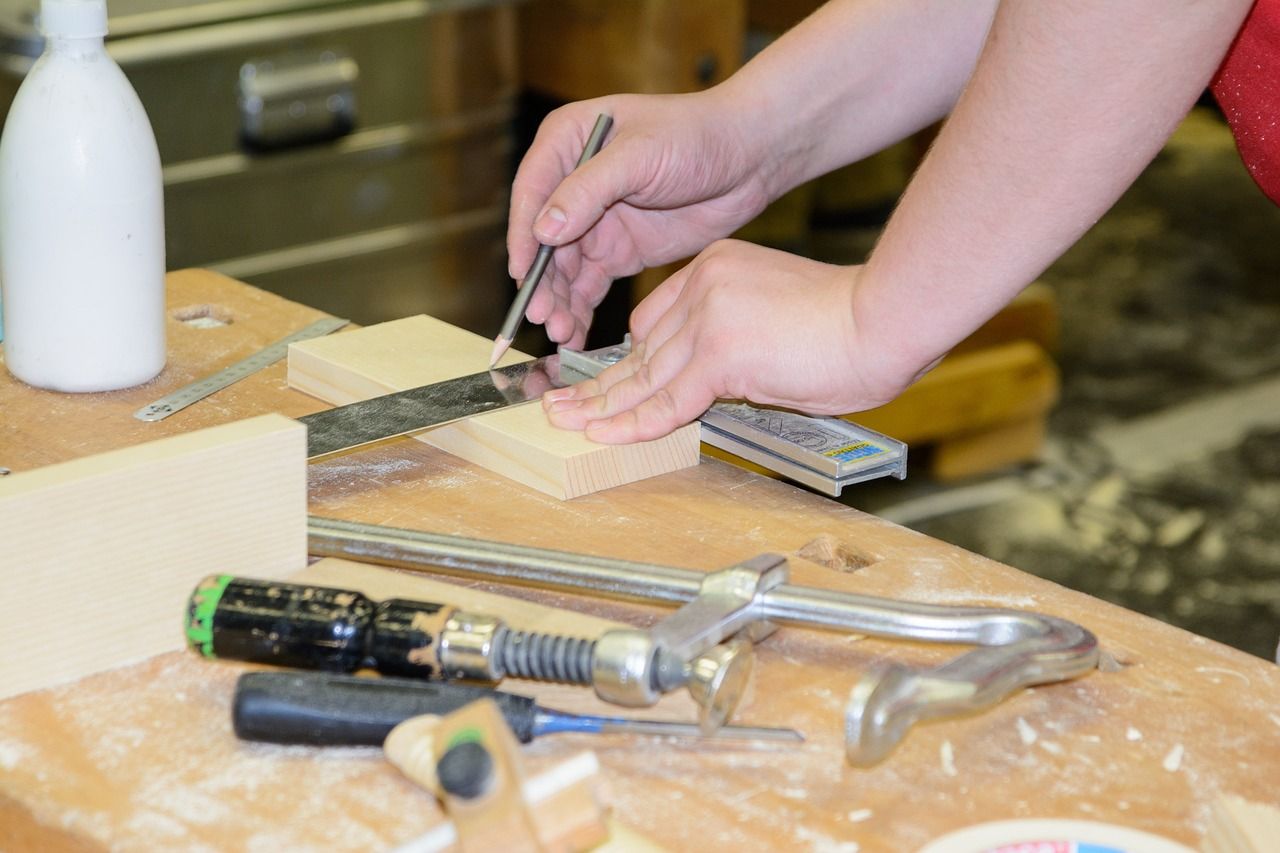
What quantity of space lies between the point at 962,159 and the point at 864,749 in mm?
381

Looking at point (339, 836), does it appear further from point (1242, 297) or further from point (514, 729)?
point (1242, 297)

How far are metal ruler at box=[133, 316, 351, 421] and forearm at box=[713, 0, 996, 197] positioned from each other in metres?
0.39

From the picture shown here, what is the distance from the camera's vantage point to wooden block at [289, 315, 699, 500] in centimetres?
103

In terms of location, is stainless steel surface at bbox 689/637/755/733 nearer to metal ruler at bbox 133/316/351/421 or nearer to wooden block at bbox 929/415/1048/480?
metal ruler at bbox 133/316/351/421

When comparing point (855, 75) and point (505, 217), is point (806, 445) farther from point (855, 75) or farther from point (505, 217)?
point (505, 217)

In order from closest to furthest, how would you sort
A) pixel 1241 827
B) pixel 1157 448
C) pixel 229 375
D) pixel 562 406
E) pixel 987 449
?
pixel 1241 827, pixel 562 406, pixel 229 375, pixel 987 449, pixel 1157 448

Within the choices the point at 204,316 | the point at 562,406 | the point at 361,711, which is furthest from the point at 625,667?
the point at 204,316

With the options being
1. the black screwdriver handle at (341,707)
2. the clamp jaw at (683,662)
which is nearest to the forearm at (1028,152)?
the clamp jaw at (683,662)

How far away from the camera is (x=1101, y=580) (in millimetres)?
2627

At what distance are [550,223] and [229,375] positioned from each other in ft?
0.90

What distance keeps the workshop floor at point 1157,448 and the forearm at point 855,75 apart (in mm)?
1404

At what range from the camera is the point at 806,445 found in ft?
3.41

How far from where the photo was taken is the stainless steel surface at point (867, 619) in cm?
72

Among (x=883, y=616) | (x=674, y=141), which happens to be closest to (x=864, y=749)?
(x=883, y=616)
